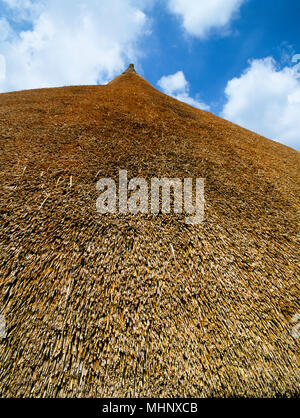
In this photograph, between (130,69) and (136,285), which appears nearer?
(136,285)

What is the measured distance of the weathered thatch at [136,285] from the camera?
1.97 metres

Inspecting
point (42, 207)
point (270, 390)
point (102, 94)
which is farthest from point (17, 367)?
point (102, 94)

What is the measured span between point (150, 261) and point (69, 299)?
1216 millimetres

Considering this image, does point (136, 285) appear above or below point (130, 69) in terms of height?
below

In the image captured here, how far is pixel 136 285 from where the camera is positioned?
2443 millimetres

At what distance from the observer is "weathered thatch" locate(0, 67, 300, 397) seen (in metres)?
1.97

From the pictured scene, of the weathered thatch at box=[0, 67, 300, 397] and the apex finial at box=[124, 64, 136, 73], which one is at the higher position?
the apex finial at box=[124, 64, 136, 73]

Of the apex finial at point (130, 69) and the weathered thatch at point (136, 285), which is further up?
the apex finial at point (130, 69)

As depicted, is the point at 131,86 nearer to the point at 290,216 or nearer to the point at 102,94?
the point at 102,94

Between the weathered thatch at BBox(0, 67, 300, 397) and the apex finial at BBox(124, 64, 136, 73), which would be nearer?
the weathered thatch at BBox(0, 67, 300, 397)

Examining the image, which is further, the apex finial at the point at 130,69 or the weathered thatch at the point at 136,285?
the apex finial at the point at 130,69

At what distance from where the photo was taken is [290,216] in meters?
3.72

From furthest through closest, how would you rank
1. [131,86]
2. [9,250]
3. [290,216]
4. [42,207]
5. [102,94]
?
[131,86], [102,94], [290,216], [42,207], [9,250]
